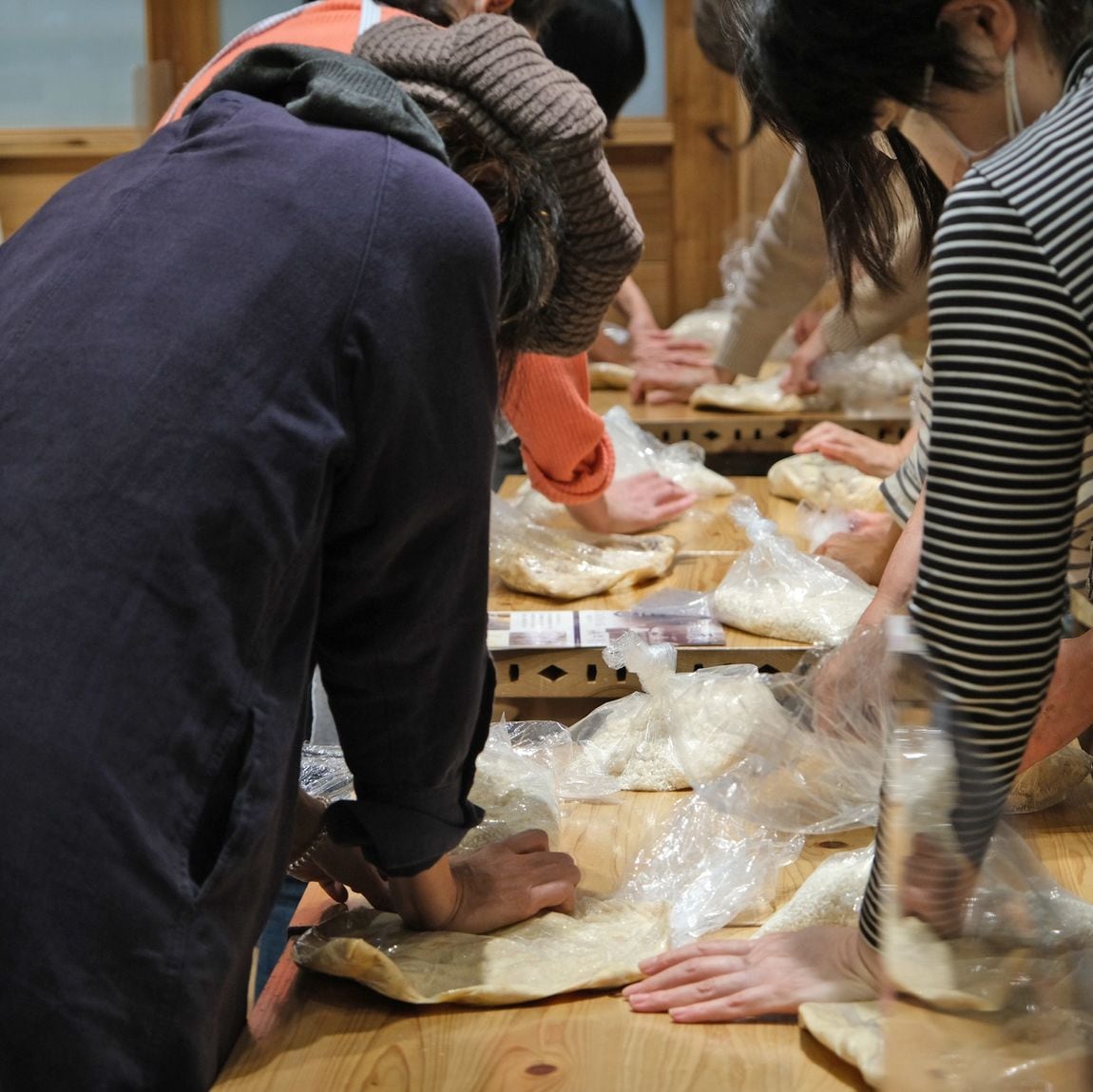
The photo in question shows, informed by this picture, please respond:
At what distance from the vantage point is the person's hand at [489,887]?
3.34 ft

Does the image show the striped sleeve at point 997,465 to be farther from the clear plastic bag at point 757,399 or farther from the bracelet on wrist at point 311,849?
the clear plastic bag at point 757,399

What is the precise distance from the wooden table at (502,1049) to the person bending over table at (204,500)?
0.19 feet

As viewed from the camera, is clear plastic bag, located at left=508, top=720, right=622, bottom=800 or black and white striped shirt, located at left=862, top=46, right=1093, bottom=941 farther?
clear plastic bag, located at left=508, top=720, right=622, bottom=800

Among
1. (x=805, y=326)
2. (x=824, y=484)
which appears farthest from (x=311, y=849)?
(x=805, y=326)

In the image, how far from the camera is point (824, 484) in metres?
2.12

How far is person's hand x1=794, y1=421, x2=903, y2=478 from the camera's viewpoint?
219 centimetres

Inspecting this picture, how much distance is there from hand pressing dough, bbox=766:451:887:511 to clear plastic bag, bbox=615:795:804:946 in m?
0.87

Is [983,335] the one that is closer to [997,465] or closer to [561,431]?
[997,465]

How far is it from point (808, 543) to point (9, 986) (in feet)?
4.44

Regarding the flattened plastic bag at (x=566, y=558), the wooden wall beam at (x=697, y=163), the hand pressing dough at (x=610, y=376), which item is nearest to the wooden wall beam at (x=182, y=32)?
the wooden wall beam at (x=697, y=163)

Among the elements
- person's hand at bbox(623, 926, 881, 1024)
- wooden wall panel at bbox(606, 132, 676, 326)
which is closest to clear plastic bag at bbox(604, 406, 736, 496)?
person's hand at bbox(623, 926, 881, 1024)

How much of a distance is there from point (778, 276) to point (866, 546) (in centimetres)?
98

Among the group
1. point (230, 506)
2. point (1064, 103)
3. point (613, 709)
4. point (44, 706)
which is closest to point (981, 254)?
point (1064, 103)

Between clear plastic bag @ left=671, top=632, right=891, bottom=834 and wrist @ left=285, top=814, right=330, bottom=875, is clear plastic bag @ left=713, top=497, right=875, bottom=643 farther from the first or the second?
wrist @ left=285, top=814, right=330, bottom=875
